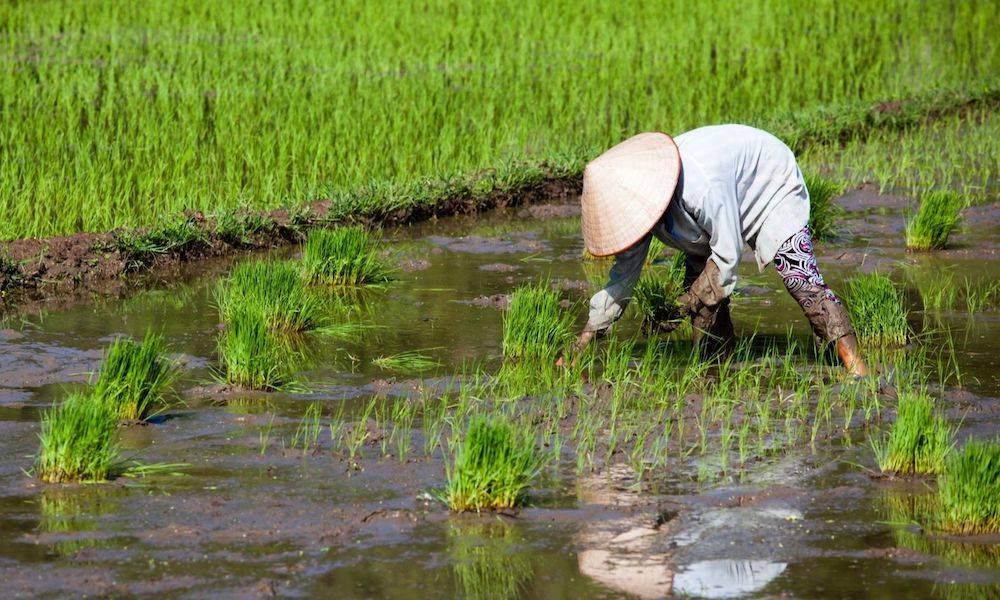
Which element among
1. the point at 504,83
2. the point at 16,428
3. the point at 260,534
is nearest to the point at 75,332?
the point at 16,428

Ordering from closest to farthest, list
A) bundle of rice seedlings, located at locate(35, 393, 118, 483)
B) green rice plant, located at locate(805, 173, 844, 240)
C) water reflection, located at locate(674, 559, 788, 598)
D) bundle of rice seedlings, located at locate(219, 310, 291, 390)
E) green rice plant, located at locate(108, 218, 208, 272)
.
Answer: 1. water reflection, located at locate(674, 559, 788, 598)
2. bundle of rice seedlings, located at locate(35, 393, 118, 483)
3. bundle of rice seedlings, located at locate(219, 310, 291, 390)
4. green rice plant, located at locate(108, 218, 208, 272)
5. green rice plant, located at locate(805, 173, 844, 240)

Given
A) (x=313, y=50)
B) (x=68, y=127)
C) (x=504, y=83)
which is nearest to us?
(x=68, y=127)

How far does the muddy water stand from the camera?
3.49 meters

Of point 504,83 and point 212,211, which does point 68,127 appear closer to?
point 212,211

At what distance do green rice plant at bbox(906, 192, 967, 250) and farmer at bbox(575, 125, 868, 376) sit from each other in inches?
93.3

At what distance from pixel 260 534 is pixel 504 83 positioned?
7.87 meters

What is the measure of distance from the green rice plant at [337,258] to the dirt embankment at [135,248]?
0.66m

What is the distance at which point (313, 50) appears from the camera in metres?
12.0

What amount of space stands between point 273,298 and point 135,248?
1321mm

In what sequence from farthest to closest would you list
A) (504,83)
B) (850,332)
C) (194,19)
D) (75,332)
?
(194,19) < (504,83) < (75,332) < (850,332)

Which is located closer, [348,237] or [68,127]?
[348,237]

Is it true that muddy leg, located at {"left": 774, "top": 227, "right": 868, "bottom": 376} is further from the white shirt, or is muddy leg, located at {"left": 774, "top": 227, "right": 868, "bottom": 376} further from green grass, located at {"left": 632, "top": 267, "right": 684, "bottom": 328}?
green grass, located at {"left": 632, "top": 267, "right": 684, "bottom": 328}

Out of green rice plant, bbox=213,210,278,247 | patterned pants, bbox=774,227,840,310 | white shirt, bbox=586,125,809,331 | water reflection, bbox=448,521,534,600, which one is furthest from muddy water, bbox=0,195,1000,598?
green rice plant, bbox=213,210,278,247

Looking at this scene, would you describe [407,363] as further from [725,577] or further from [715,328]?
[725,577]
